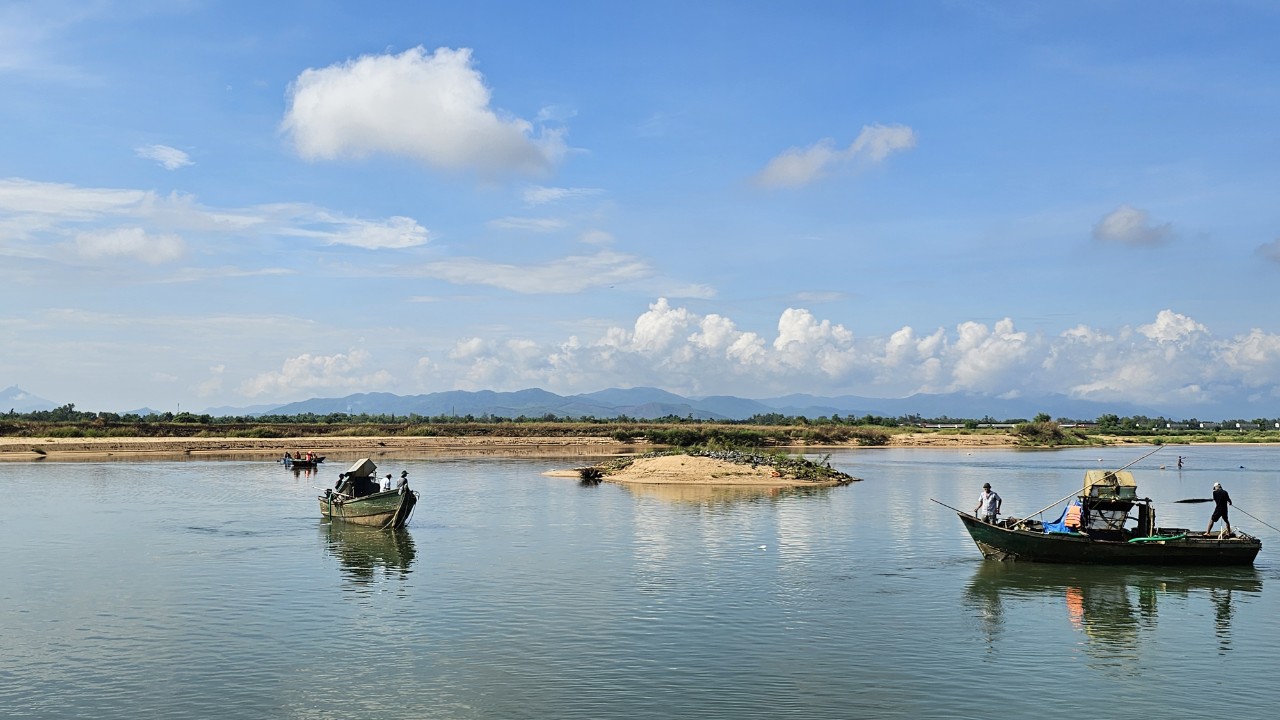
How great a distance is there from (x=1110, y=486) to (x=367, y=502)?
94.1 ft

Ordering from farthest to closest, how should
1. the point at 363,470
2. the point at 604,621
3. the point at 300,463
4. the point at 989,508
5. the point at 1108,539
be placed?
the point at 300,463 → the point at 363,470 → the point at 989,508 → the point at 1108,539 → the point at 604,621

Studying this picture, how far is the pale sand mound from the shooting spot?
6519 centimetres

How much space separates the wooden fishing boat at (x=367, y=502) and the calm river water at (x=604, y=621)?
1388mm

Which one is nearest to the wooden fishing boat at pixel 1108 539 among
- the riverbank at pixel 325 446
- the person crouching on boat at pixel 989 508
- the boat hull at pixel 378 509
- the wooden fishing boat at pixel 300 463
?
the person crouching on boat at pixel 989 508

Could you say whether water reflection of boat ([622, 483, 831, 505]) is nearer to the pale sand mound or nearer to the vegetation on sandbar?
the pale sand mound

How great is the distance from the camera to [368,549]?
122ft

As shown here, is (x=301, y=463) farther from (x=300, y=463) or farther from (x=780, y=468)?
(x=780, y=468)

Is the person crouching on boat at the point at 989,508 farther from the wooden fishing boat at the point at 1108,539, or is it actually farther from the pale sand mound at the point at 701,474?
the pale sand mound at the point at 701,474

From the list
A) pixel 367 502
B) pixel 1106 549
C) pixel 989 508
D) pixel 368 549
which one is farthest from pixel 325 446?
pixel 1106 549

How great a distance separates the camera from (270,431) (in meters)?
130

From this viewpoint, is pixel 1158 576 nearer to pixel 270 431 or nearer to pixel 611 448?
pixel 611 448

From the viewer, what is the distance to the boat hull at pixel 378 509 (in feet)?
137

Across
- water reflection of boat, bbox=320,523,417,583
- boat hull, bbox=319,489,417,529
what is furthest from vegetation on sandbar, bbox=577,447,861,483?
water reflection of boat, bbox=320,523,417,583

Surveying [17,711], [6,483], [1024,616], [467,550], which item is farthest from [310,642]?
[6,483]
